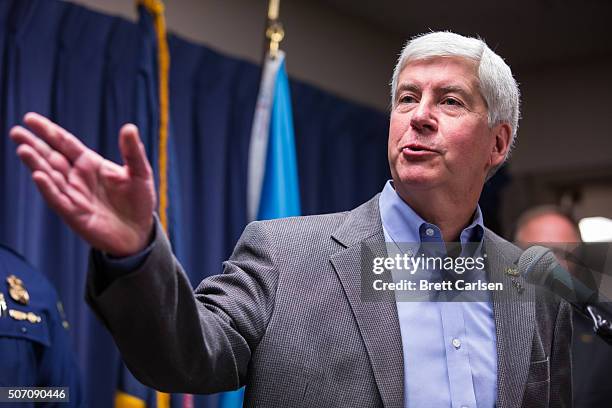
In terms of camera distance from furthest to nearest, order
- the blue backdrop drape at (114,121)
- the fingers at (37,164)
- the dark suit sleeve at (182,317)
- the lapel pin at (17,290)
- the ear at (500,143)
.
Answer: the blue backdrop drape at (114,121) → the lapel pin at (17,290) → the ear at (500,143) → the dark suit sleeve at (182,317) → the fingers at (37,164)

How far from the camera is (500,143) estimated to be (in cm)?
186

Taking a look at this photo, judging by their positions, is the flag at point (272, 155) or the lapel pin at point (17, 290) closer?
the lapel pin at point (17, 290)

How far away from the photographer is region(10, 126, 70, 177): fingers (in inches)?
42.3

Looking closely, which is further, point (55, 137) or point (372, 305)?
point (372, 305)

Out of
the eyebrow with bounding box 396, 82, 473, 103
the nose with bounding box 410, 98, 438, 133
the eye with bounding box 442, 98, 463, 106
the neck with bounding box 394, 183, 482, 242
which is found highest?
the eyebrow with bounding box 396, 82, 473, 103

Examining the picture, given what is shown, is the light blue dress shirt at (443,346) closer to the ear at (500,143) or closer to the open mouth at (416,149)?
the open mouth at (416,149)

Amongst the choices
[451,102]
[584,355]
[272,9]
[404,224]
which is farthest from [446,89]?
[272,9]

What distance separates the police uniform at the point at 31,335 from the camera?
2.26m

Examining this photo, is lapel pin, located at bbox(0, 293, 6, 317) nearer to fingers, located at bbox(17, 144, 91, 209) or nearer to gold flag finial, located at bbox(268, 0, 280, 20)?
fingers, located at bbox(17, 144, 91, 209)

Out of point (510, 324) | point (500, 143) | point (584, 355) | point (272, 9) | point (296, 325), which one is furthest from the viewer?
point (272, 9)

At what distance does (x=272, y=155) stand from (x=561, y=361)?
191 cm

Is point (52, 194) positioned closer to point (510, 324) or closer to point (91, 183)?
point (91, 183)

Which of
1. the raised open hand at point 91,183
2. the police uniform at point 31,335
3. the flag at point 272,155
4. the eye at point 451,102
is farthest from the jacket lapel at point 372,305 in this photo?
the flag at point 272,155

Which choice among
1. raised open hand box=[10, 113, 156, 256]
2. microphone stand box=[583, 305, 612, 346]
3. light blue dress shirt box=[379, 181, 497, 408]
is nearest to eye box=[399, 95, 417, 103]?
light blue dress shirt box=[379, 181, 497, 408]
